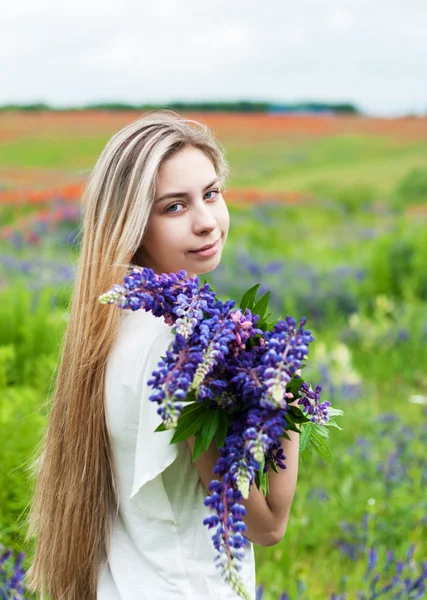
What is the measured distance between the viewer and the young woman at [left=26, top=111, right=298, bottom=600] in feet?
4.98

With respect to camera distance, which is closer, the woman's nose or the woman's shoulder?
the woman's shoulder

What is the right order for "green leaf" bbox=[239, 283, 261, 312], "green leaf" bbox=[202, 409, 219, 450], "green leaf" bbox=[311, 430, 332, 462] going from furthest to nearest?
"green leaf" bbox=[311, 430, 332, 462], "green leaf" bbox=[239, 283, 261, 312], "green leaf" bbox=[202, 409, 219, 450]

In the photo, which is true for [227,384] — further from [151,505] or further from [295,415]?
[151,505]

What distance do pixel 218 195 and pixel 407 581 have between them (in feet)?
4.40

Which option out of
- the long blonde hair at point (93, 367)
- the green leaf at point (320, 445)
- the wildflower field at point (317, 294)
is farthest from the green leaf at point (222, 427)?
the wildflower field at point (317, 294)

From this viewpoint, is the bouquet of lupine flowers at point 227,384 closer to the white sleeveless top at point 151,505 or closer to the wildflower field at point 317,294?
the white sleeveless top at point 151,505

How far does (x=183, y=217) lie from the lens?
5.56 ft

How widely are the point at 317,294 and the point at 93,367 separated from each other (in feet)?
17.0

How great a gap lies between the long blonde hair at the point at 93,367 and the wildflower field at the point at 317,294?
0.32m

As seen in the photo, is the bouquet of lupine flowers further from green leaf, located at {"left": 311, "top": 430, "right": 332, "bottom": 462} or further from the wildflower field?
the wildflower field

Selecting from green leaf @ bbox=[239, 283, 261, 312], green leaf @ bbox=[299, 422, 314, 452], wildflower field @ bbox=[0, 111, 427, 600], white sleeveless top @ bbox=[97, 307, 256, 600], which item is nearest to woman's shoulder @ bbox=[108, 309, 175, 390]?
white sleeveless top @ bbox=[97, 307, 256, 600]

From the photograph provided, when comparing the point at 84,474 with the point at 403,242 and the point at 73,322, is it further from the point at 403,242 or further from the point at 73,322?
the point at 403,242

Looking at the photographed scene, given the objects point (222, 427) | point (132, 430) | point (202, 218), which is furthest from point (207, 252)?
point (222, 427)

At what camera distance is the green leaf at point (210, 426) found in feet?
4.16
